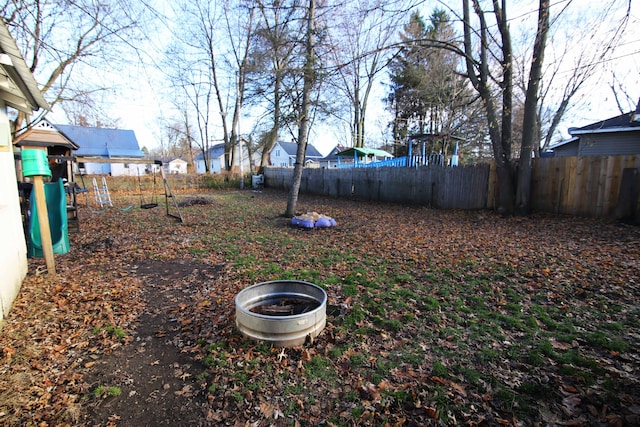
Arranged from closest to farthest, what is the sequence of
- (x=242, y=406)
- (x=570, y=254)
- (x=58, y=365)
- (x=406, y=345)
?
(x=242, y=406), (x=58, y=365), (x=406, y=345), (x=570, y=254)

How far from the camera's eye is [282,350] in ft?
8.71

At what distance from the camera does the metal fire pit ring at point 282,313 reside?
261 centimetres

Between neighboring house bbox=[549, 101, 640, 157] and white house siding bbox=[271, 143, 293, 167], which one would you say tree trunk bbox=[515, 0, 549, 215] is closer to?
neighboring house bbox=[549, 101, 640, 157]

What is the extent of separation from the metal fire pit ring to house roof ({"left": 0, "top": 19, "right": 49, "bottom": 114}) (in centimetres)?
330

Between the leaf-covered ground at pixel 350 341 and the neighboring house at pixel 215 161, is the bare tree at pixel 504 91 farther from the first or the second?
the neighboring house at pixel 215 161

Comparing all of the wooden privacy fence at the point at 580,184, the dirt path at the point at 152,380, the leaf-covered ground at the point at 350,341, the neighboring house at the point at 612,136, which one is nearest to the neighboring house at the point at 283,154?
the neighboring house at the point at 612,136

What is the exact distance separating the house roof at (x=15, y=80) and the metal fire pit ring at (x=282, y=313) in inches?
130

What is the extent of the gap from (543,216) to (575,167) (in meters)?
1.41

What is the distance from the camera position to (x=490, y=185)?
30.8 feet

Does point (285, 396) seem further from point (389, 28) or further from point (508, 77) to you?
point (508, 77)

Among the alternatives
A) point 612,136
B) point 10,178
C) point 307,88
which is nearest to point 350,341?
point 10,178

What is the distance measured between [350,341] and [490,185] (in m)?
8.54

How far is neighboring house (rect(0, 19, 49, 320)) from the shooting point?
121 inches

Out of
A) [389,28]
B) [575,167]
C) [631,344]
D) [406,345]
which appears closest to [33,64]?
[389,28]
